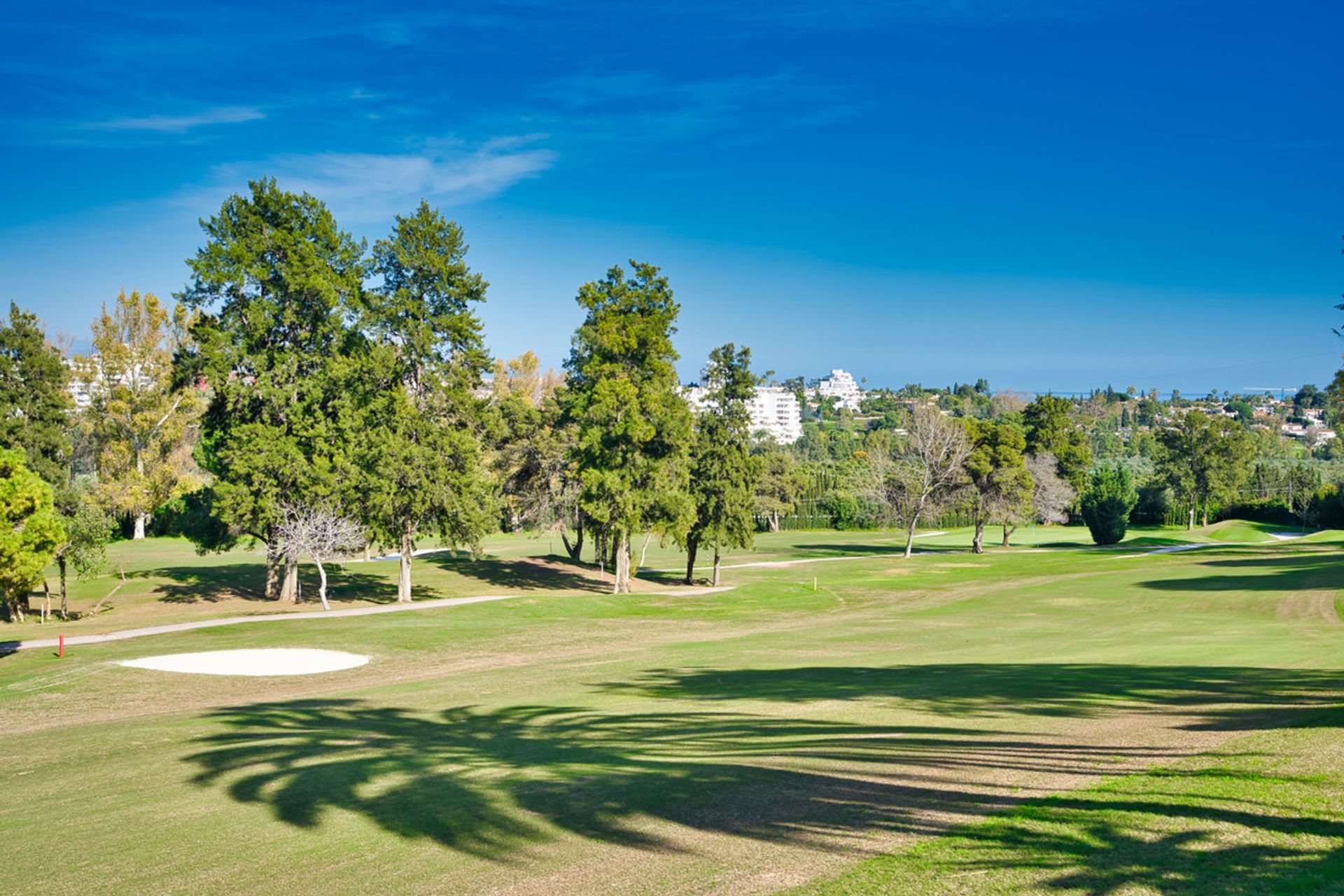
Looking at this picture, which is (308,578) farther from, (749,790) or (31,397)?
(749,790)

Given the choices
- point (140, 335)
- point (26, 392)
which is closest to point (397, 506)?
point (26, 392)

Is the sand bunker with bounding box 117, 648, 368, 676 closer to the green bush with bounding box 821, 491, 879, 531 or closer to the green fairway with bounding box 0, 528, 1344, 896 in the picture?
the green fairway with bounding box 0, 528, 1344, 896

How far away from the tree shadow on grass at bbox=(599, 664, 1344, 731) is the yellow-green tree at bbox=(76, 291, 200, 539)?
60217 millimetres

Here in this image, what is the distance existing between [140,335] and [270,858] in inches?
2854

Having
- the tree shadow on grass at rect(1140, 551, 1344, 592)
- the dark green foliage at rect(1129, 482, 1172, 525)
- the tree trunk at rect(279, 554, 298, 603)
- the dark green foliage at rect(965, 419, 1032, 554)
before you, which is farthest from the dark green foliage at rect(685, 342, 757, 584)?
the dark green foliage at rect(1129, 482, 1172, 525)

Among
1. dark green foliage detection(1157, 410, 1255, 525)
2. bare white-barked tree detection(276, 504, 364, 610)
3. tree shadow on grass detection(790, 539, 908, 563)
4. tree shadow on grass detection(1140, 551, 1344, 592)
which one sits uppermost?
dark green foliage detection(1157, 410, 1255, 525)

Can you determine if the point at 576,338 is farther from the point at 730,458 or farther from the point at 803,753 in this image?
the point at 803,753

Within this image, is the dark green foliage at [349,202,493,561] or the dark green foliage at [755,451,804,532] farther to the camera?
the dark green foliage at [755,451,804,532]

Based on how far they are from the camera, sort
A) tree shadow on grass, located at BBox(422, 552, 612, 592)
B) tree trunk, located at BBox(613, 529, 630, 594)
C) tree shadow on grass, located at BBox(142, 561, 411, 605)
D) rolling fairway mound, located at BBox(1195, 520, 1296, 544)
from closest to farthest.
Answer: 1. tree shadow on grass, located at BBox(142, 561, 411, 605)
2. tree trunk, located at BBox(613, 529, 630, 594)
3. tree shadow on grass, located at BBox(422, 552, 612, 592)
4. rolling fairway mound, located at BBox(1195, 520, 1296, 544)

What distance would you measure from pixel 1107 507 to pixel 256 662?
7081 centimetres

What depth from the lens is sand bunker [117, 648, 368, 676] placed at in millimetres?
22938

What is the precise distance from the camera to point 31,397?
43.9 m

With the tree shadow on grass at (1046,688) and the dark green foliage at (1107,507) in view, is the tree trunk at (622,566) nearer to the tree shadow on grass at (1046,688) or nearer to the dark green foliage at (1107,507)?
the tree shadow on grass at (1046,688)

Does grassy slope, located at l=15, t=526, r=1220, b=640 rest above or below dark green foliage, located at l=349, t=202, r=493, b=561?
below
